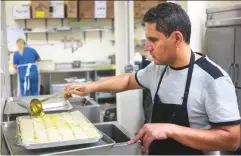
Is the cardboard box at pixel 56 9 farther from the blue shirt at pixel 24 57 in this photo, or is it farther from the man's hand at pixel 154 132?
the man's hand at pixel 154 132

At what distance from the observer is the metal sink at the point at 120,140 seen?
49.1 inches

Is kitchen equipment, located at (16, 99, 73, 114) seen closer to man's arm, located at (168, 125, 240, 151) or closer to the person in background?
man's arm, located at (168, 125, 240, 151)

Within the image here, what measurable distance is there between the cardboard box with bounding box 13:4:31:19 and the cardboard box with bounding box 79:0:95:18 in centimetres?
104

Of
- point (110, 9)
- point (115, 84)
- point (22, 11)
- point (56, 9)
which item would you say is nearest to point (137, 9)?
point (110, 9)

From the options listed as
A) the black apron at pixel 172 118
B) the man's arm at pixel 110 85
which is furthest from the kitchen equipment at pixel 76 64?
the black apron at pixel 172 118

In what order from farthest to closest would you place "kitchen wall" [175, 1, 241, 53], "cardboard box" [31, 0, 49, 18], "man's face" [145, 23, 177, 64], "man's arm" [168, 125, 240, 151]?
"cardboard box" [31, 0, 49, 18], "kitchen wall" [175, 1, 241, 53], "man's face" [145, 23, 177, 64], "man's arm" [168, 125, 240, 151]

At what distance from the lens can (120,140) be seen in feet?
5.02

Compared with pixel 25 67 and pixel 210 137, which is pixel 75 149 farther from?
pixel 25 67

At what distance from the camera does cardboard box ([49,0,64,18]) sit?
19.7ft

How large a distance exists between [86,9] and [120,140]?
4979 millimetres

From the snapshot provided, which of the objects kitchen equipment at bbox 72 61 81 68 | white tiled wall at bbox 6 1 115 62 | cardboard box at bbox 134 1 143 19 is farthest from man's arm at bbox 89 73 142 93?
white tiled wall at bbox 6 1 115 62

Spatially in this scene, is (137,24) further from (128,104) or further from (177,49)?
(177,49)

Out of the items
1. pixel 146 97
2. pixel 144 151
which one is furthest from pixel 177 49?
pixel 146 97

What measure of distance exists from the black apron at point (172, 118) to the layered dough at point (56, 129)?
289 mm
